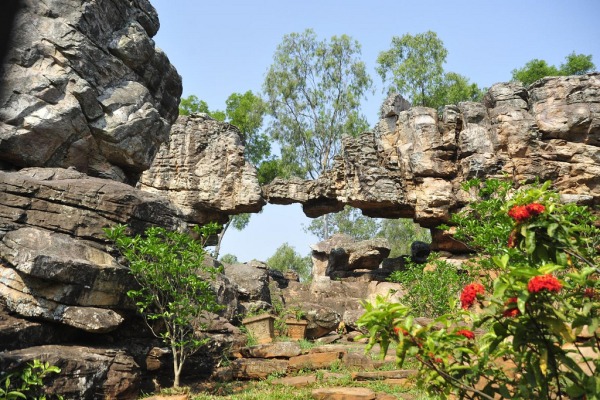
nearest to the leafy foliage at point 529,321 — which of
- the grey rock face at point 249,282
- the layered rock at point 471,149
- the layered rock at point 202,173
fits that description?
the grey rock face at point 249,282

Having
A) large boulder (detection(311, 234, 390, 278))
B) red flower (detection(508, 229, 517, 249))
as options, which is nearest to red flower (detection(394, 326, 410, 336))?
red flower (detection(508, 229, 517, 249))

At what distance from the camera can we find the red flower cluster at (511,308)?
248 centimetres

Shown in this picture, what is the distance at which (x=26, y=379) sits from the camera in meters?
5.80

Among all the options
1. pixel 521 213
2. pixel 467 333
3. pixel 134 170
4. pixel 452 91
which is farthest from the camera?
pixel 452 91

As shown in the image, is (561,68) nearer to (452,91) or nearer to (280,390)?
(452,91)

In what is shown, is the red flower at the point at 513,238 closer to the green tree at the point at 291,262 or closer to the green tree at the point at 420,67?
the green tree at the point at 420,67

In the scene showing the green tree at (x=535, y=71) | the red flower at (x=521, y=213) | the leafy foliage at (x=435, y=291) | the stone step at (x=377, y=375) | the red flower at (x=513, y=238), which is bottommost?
the stone step at (x=377, y=375)

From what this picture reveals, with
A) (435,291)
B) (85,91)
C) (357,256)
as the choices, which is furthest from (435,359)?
(357,256)

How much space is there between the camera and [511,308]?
2496 mm

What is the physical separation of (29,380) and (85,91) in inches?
279

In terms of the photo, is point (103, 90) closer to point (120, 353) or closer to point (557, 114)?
point (120, 353)

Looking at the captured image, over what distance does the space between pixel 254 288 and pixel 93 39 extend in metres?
7.58

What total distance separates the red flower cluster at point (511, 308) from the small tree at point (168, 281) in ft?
19.4

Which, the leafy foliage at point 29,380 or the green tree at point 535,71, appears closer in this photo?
the leafy foliage at point 29,380
